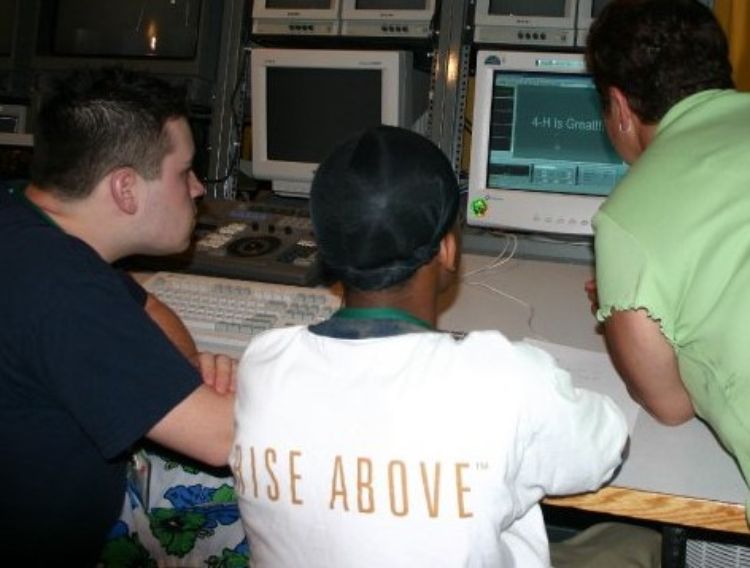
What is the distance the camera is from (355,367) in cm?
88

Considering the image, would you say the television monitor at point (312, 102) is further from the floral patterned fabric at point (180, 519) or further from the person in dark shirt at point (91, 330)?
the floral patterned fabric at point (180, 519)

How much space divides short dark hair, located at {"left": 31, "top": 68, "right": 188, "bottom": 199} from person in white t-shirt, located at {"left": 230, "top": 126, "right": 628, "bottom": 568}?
1.32 feet

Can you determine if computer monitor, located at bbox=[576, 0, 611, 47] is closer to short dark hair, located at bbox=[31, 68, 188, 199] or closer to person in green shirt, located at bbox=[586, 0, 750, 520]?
person in green shirt, located at bbox=[586, 0, 750, 520]

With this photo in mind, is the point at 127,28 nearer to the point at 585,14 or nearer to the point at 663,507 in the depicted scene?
the point at 585,14

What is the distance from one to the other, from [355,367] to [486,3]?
143cm

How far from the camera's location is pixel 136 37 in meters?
2.40

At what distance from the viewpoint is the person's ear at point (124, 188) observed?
1.20m

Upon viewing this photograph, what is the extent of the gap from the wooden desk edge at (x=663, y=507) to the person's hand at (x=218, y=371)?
0.48 metres

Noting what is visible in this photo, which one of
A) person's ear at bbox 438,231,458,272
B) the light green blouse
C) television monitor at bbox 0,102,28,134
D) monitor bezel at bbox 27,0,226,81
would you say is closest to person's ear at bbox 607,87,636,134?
the light green blouse

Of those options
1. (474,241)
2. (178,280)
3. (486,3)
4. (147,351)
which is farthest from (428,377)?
→ (486,3)

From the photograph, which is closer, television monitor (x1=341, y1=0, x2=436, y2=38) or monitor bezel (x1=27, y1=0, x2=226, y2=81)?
television monitor (x1=341, y1=0, x2=436, y2=38)

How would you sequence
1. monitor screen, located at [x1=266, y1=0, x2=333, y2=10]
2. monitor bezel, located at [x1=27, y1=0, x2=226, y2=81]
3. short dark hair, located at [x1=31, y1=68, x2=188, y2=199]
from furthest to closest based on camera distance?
monitor bezel, located at [x1=27, y1=0, x2=226, y2=81] → monitor screen, located at [x1=266, y1=0, x2=333, y2=10] → short dark hair, located at [x1=31, y1=68, x2=188, y2=199]

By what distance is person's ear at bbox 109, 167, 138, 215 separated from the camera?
120 centimetres

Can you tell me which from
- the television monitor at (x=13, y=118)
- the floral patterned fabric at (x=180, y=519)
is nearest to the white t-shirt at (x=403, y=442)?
the floral patterned fabric at (x=180, y=519)
